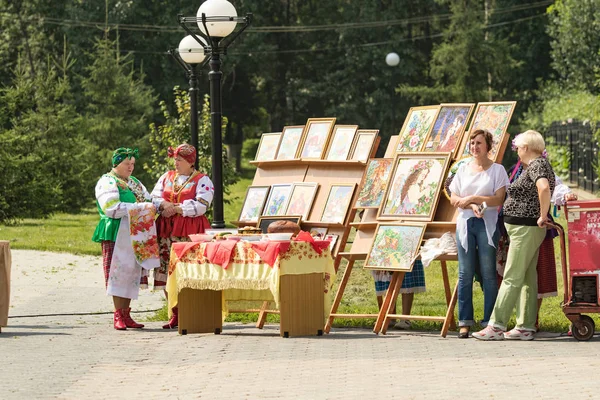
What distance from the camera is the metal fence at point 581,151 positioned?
34.9m

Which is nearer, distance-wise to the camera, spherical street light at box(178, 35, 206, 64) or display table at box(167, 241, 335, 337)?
display table at box(167, 241, 335, 337)

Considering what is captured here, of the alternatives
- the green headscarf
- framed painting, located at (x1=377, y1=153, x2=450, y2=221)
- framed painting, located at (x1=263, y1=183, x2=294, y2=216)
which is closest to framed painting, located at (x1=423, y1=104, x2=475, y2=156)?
framed painting, located at (x1=377, y1=153, x2=450, y2=221)

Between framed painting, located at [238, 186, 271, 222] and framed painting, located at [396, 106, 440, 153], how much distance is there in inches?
69.8

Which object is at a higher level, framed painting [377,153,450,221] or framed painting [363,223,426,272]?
framed painting [377,153,450,221]

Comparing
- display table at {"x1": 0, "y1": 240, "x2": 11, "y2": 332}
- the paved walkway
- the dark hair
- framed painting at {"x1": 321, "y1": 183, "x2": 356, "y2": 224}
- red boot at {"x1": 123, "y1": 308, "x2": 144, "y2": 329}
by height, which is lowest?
the paved walkway

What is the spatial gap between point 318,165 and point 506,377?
5158 millimetres

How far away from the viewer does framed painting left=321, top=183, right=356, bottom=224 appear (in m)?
13.6

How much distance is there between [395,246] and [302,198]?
1697mm

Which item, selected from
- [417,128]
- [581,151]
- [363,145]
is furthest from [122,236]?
[581,151]

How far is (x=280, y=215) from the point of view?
14.1 meters

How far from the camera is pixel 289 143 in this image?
14.7 meters

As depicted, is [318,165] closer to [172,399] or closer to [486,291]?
[486,291]

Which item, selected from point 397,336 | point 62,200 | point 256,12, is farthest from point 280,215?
point 256,12

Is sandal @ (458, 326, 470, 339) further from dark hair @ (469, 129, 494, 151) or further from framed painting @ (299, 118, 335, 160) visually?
framed painting @ (299, 118, 335, 160)
